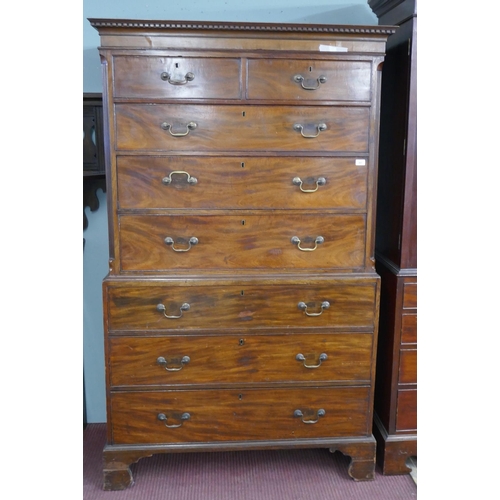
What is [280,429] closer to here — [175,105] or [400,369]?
[400,369]

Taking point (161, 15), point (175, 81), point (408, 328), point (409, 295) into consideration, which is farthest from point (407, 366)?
point (161, 15)

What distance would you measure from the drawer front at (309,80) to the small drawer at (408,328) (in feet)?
3.08

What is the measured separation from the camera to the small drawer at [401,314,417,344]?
83.7 inches

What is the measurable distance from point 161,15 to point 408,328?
1868mm

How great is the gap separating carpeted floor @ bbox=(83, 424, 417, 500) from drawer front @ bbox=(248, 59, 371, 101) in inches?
65.4

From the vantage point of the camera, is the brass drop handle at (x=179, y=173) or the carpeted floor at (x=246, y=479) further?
the carpeted floor at (x=246, y=479)

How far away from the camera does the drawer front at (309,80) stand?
1883 millimetres

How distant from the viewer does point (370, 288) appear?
2049 millimetres

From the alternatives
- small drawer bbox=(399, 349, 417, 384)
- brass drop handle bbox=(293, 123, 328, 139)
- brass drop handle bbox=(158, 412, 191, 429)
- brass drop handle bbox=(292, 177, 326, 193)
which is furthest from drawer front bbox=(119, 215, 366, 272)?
brass drop handle bbox=(158, 412, 191, 429)

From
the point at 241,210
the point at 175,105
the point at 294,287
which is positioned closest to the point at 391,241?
the point at 294,287

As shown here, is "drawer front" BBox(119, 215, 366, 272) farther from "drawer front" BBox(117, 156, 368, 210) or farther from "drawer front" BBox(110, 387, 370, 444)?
"drawer front" BBox(110, 387, 370, 444)

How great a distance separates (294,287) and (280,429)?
64 centimetres

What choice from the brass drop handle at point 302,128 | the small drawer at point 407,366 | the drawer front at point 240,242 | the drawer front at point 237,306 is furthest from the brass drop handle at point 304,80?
the small drawer at point 407,366

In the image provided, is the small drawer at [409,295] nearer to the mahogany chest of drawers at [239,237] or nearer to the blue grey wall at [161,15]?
the mahogany chest of drawers at [239,237]
